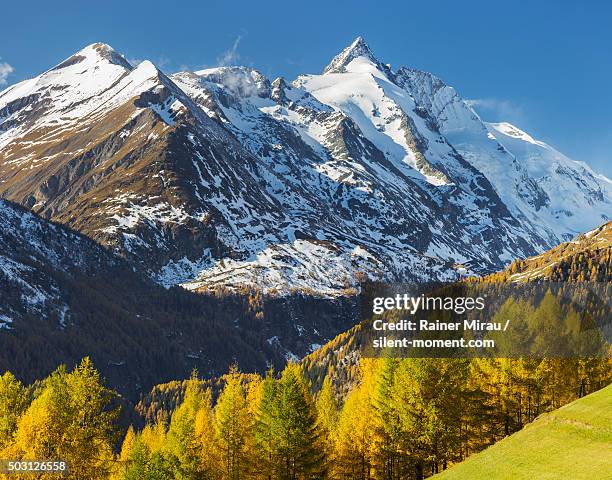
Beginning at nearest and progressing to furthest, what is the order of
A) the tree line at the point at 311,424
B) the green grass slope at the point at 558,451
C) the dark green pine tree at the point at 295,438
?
1. the green grass slope at the point at 558,451
2. the tree line at the point at 311,424
3. the dark green pine tree at the point at 295,438

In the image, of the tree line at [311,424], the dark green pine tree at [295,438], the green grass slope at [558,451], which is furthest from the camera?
the dark green pine tree at [295,438]

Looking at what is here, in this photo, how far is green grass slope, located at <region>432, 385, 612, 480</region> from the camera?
1603 inches

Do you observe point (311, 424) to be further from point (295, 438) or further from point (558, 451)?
point (558, 451)

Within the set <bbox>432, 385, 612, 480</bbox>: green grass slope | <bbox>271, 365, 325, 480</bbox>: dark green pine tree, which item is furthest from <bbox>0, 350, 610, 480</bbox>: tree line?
<bbox>432, 385, 612, 480</bbox>: green grass slope

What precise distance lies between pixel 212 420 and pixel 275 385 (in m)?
12.4

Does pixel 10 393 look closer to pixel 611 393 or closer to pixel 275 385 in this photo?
pixel 275 385

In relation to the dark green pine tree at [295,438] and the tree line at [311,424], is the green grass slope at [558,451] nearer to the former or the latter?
the tree line at [311,424]

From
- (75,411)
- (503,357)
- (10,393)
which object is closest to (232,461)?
(75,411)

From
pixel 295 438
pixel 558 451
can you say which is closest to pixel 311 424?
pixel 295 438

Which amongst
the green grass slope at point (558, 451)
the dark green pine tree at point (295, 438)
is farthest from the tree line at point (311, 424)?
the green grass slope at point (558, 451)

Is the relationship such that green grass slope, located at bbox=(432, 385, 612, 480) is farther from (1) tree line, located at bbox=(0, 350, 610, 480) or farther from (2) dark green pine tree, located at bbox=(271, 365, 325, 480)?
(2) dark green pine tree, located at bbox=(271, 365, 325, 480)

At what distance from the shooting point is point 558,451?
44.4 metres

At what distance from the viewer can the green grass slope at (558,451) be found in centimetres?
4072

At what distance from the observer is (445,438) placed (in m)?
58.2
